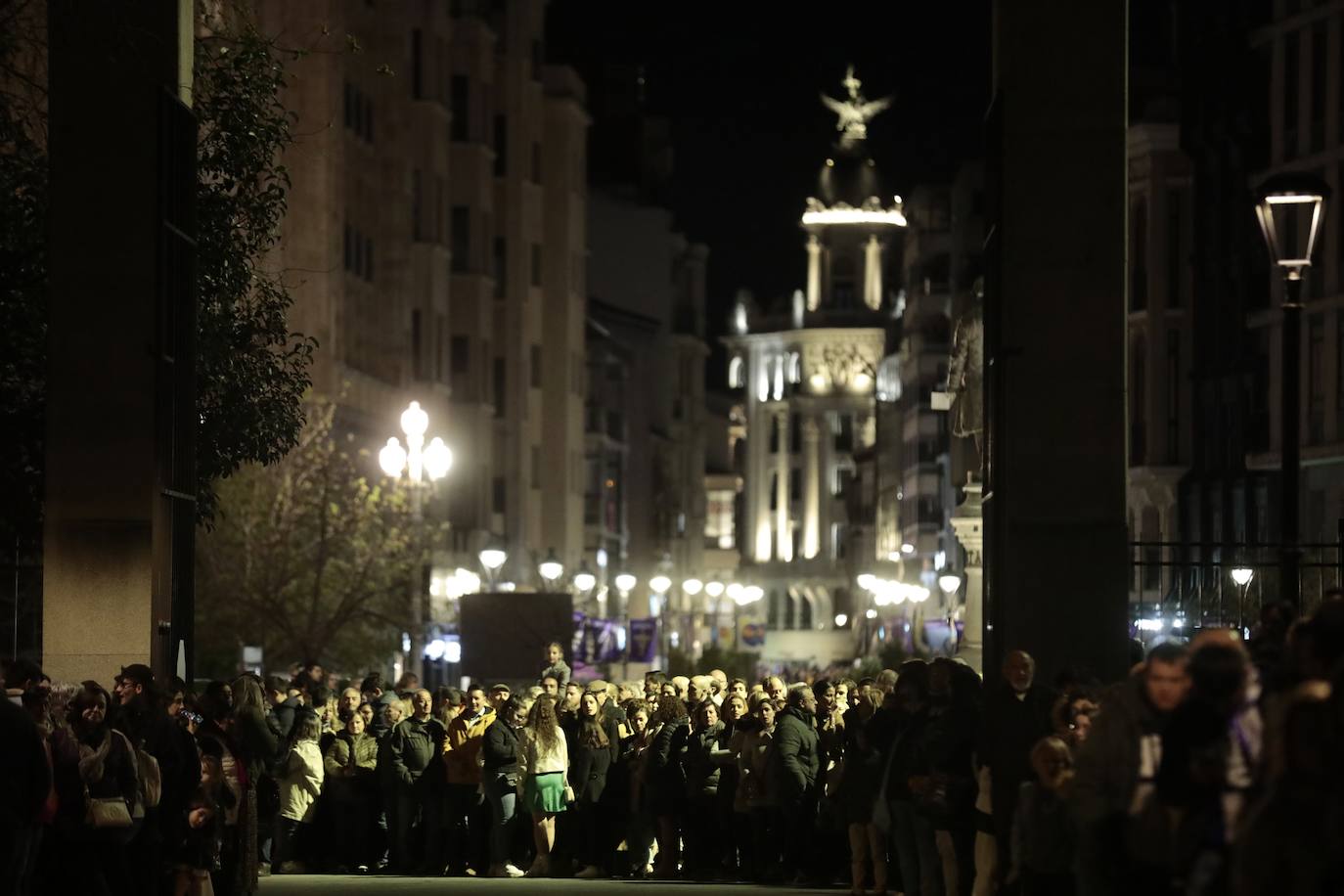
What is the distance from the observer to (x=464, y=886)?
27594mm

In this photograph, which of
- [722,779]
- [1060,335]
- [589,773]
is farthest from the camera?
[589,773]

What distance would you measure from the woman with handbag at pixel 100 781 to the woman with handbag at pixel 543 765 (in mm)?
9856

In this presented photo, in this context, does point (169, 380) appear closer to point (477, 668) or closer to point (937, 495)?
point (477, 668)

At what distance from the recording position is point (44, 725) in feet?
59.4

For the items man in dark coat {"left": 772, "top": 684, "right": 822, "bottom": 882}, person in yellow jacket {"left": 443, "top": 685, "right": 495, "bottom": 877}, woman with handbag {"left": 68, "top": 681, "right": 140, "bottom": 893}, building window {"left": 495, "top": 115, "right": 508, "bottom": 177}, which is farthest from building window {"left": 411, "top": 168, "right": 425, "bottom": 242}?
woman with handbag {"left": 68, "top": 681, "right": 140, "bottom": 893}

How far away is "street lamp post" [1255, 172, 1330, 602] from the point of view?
20516mm

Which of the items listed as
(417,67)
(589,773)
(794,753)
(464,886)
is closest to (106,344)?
(464,886)

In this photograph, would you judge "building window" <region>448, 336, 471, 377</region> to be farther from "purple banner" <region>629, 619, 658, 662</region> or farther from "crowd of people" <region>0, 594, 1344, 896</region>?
"crowd of people" <region>0, 594, 1344, 896</region>

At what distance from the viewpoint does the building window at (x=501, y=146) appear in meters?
93.4

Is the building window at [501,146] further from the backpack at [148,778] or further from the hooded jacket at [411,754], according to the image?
the backpack at [148,778]

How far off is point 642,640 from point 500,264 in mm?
31966

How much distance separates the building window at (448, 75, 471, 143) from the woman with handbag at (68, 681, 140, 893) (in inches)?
2693

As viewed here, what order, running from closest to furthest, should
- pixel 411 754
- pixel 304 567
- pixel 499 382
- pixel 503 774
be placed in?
pixel 503 774
pixel 411 754
pixel 304 567
pixel 499 382

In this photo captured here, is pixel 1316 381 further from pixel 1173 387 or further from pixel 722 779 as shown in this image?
pixel 722 779
